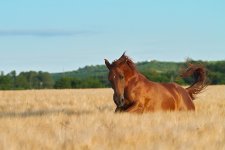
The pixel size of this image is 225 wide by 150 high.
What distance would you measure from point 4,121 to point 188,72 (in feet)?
25.9

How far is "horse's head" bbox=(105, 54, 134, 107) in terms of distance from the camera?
10859mm

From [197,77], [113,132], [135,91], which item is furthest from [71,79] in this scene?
[113,132]

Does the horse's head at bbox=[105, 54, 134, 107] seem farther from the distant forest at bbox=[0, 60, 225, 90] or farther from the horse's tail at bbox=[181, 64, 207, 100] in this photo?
the distant forest at bbox=[0, 60, 225, 90]

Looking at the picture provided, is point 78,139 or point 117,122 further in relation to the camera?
point 117,122

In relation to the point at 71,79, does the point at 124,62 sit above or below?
below

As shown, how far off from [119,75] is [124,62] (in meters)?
0.39

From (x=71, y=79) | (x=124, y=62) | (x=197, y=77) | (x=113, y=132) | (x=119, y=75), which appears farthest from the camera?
(x=71, y=79)

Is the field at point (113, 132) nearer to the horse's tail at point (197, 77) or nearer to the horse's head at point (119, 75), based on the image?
the horse's head at point (119, 75)

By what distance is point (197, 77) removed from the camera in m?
15.6

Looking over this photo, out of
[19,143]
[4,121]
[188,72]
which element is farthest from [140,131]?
[188,72]

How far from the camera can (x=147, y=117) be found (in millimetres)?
9039

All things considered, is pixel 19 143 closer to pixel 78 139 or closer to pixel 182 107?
pixel 78 139

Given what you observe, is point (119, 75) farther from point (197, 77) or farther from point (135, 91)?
point (197, 77)

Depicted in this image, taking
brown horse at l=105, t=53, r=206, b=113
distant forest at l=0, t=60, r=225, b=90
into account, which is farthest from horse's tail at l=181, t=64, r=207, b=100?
distant forest at l=0, t=60, r=225, b=90
